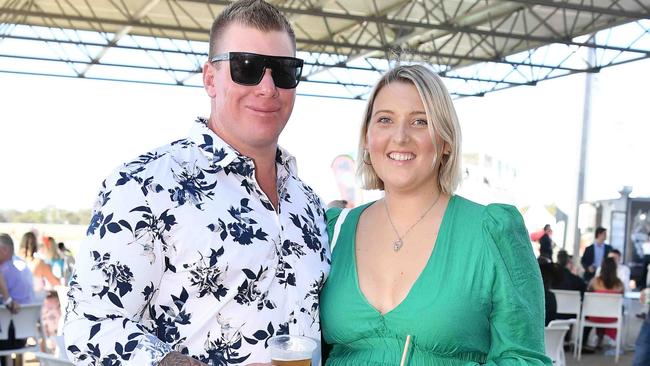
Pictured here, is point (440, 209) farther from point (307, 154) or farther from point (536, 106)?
point (536, 106)

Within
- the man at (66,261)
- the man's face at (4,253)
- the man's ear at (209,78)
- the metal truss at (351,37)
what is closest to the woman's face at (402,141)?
the man's ear at (209,78)

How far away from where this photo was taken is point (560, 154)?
72.7 feet

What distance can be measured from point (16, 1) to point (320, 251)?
13099 millimetres

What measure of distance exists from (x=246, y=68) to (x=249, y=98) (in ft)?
0.26

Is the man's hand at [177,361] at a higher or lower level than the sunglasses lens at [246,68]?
lower

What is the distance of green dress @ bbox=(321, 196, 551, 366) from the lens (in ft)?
6.45

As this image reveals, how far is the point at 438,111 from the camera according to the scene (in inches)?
82.8

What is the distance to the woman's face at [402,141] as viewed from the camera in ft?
6.95

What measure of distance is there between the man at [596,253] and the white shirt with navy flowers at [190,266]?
1083 cm

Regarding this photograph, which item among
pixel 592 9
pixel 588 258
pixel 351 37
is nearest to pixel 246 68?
pixel 592 9

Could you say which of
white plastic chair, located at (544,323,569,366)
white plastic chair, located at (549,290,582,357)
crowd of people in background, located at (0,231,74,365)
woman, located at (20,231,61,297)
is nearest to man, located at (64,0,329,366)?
white plastic chair, located at (544,323,569,366)

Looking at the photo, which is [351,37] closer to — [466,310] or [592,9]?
[592,9]

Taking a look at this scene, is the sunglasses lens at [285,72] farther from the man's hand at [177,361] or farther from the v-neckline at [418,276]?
the man's hand at [177,361]

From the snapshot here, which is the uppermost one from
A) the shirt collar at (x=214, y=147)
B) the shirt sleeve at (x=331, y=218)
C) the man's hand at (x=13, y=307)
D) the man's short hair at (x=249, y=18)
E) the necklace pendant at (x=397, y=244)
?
the man's short hair at (x=249, y=18)
